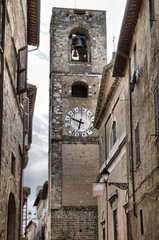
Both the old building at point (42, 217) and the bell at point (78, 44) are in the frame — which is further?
the old building at point (42, 217)

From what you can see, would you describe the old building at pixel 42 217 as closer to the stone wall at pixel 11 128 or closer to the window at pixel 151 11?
the stone wall at pixel 11 128

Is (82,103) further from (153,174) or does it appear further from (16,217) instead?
(153,174)

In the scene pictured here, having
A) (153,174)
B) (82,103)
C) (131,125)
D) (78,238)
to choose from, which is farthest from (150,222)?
(82,103)

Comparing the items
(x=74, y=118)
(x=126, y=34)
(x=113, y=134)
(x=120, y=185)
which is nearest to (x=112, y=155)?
(x=113, y=134)

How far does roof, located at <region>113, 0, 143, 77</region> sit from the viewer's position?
15088 mm

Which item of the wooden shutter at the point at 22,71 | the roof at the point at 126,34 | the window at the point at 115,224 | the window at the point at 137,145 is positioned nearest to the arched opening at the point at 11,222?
the wooden shutter at the point at 22,71

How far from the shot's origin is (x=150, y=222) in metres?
13.5

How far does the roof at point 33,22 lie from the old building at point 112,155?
12.2 feet

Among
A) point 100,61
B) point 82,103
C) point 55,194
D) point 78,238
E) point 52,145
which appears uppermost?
point 100,61

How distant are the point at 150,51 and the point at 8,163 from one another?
16.2 feet

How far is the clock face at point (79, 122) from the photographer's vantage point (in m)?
35.0

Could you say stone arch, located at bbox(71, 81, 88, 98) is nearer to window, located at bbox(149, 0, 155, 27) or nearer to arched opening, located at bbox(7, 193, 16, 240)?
arched opening, located at bbox(7, 193, 16, 240)

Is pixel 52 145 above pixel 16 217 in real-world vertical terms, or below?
above

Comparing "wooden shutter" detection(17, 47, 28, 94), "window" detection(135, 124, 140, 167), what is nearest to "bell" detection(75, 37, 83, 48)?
"wooden shutter" detection(17, 47, 28, 94)
